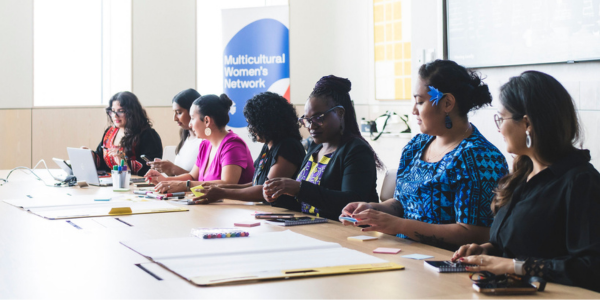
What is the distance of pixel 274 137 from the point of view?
3.24 meters

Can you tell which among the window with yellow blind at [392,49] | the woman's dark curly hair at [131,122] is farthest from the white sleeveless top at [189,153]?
the window with yellow blind at [392,49]

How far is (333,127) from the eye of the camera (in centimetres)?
270

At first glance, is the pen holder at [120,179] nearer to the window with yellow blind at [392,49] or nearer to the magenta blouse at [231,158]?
the magenta blouse at [231,158]

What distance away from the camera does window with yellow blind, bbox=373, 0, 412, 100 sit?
5832 millimetres

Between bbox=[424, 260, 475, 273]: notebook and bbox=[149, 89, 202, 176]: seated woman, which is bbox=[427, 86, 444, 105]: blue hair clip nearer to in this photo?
bbox=[424, 260, 475, 273]: notebook

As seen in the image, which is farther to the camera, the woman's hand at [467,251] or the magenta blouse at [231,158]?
the magenta blouse at [231,158]

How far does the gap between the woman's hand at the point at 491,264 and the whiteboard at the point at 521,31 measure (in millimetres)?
A: 2279

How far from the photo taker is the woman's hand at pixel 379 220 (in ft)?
6.32

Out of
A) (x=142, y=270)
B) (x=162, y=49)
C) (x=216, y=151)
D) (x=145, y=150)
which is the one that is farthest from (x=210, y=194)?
(x=162, y=49)

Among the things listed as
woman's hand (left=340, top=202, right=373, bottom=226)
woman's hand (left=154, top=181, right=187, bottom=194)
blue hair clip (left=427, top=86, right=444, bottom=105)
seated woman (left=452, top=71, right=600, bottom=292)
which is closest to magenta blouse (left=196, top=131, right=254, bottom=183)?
woman's hand (left=154, top=181, right=187, bottom=194)

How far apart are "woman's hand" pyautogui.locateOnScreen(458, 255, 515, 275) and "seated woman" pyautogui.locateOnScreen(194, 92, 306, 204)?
1.63m

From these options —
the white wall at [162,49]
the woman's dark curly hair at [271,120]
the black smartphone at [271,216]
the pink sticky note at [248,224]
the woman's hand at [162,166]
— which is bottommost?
the pink sticky note at [248,224]

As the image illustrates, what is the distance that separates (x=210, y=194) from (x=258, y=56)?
3.72 m

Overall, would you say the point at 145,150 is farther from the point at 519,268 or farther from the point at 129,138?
the point at 519,268
